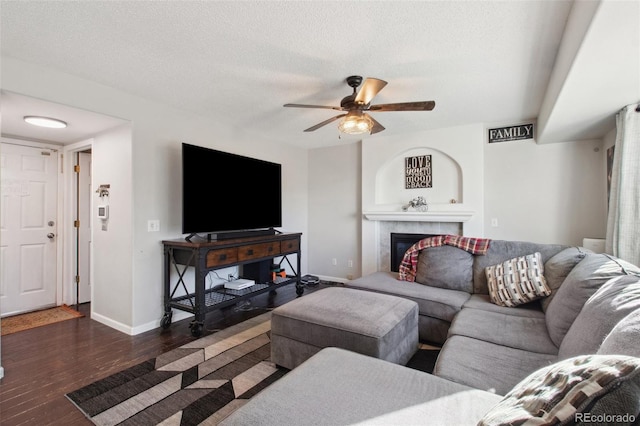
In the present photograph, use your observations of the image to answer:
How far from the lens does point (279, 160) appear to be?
4.84m

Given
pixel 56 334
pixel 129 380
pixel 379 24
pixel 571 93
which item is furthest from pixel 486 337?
pixel 56 334

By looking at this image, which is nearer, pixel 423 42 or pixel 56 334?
pixel 423 42

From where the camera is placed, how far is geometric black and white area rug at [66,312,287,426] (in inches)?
69.0

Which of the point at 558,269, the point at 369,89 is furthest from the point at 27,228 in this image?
the point at 558,269

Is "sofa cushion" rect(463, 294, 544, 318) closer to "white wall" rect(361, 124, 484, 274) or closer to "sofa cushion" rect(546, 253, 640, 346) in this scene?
"sofa cushion" rect(546, 253, 640, 346)

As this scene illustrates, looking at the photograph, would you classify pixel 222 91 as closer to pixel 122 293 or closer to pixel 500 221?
pixel 122 293

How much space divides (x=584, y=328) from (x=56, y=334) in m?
4.11

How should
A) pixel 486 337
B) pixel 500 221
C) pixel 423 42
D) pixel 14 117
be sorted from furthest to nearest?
pixel 500 221 → pixel 14 117 → pixel 423 42 → pixel 486 337

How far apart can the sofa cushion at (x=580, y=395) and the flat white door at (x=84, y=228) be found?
477 centimetres

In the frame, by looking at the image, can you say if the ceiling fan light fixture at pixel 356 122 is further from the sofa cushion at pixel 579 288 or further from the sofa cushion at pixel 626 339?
the sofa cushion at pixel 626 339

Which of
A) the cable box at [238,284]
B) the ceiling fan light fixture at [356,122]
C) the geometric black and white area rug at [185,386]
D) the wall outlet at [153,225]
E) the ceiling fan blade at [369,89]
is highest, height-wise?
the ceiling fan blade at [369,89]

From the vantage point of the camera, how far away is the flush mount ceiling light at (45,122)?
285 cm

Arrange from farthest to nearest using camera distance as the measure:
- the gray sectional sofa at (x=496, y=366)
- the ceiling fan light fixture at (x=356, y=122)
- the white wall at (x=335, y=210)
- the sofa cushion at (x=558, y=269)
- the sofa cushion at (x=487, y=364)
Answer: the white wall at (x=335, y=210), the ceiling fan light fixture at (x=356, y=122), the sofa cushion at (x=558, y=269), the sofa cushion at (x=487, y=364), the gray sectional sofa at (x=496, y=366)

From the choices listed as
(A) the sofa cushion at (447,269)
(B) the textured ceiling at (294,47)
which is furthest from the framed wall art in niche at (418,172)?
(A) the sofa cushion at (447,269)
